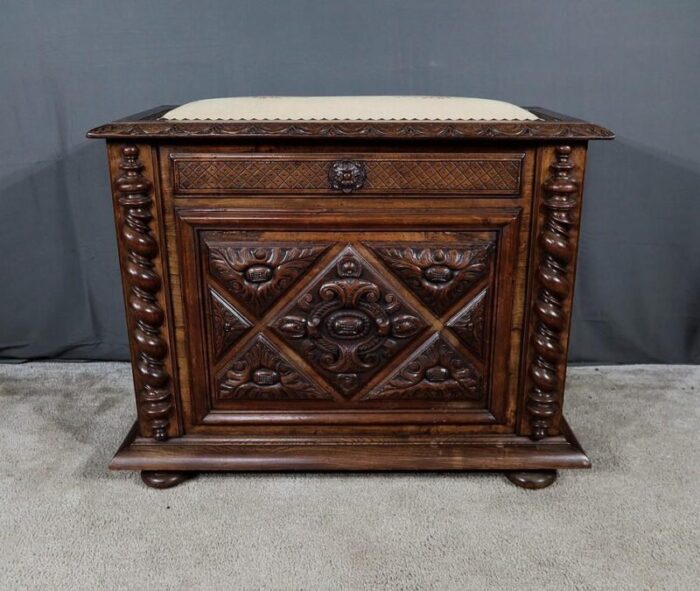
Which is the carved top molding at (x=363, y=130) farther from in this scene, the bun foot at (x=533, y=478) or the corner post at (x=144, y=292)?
the bun foot at (x=533, y=478)

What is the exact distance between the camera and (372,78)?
73.1 inches

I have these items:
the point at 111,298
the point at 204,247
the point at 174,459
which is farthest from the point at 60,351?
the point at 204,247

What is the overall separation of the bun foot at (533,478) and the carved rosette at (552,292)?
76mm

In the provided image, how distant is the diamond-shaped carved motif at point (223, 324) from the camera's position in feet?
4.50

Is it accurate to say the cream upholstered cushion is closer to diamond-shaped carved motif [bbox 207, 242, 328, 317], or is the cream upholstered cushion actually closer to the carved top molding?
the carved top molding

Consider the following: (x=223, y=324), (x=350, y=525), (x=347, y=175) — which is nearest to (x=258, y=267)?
(x=223, y=324)

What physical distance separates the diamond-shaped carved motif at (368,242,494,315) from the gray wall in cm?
69

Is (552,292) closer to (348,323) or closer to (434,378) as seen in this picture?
(434,378)

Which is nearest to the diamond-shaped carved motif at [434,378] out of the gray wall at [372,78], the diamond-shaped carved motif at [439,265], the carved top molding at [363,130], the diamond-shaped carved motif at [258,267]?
the diamond-shaped carved motif at [439,265]

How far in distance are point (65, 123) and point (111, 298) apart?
0.48 m

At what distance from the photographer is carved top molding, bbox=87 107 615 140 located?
1.23 metres

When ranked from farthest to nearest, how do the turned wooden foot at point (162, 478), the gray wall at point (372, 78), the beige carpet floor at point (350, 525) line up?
the gray wall at point (372, 78) → the turned wooden foot at point (162, 478) → the beige carpet floor at point (350, 525)

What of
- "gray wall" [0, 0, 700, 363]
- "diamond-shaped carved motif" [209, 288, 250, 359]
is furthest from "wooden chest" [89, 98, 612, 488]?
"gray wall" [0, 0, 700, 363]

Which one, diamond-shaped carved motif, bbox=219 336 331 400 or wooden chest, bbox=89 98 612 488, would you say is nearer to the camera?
wooden chest, bbox=89 98 612 488
